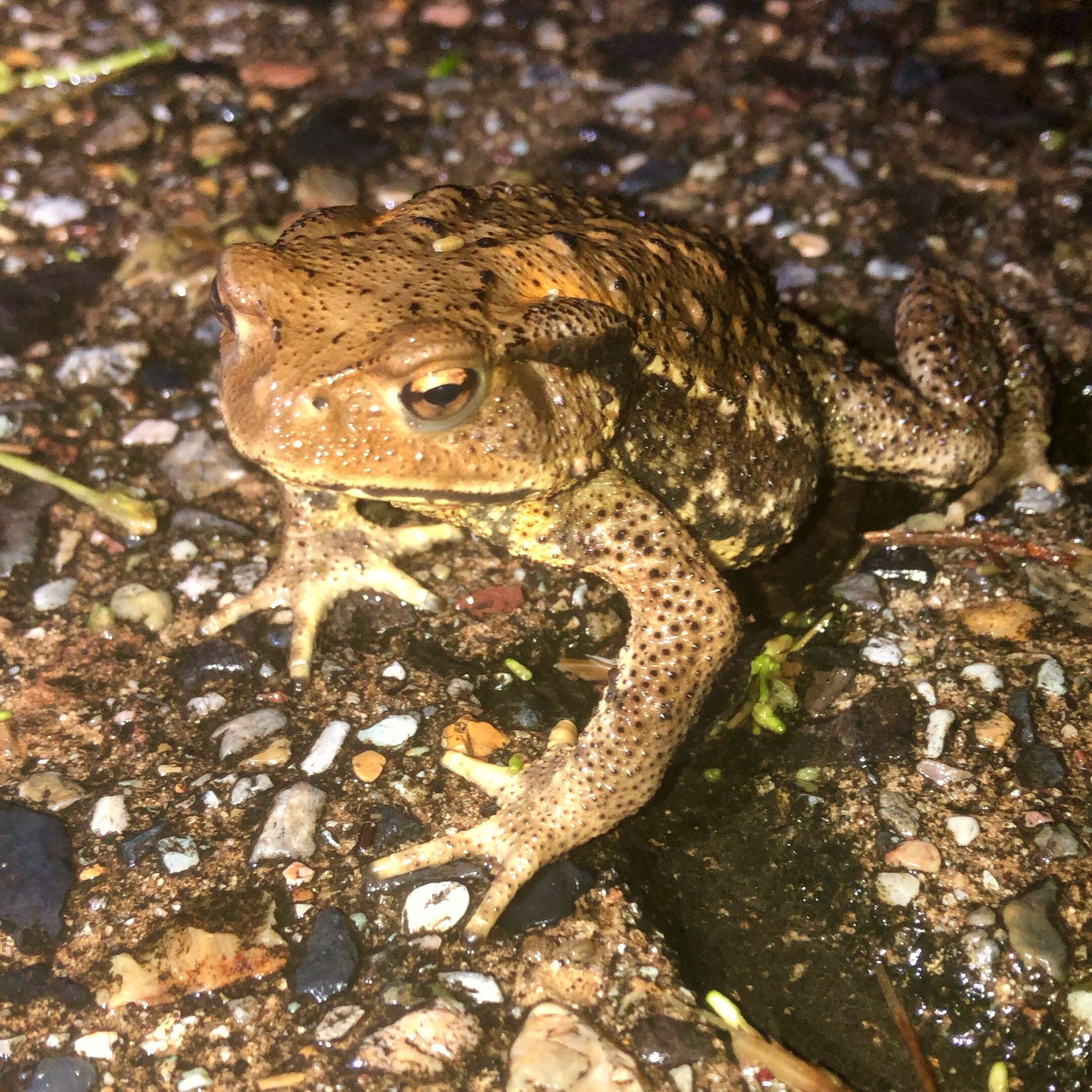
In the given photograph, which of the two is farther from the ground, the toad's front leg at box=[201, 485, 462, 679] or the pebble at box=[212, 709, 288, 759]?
the toad's front leg at box=[201, 485, 462, 679]

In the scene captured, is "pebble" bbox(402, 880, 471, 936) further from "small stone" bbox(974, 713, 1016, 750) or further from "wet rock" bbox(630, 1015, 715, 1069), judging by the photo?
"small stone" bbox(974, 713, 1016, 750)

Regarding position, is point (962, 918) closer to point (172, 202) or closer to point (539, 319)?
point (539, 319)

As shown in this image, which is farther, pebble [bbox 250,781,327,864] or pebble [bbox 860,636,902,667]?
Answer: pebble [bbox 860,636,902,667]

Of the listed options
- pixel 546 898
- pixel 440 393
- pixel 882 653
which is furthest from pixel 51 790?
pixel 882 653

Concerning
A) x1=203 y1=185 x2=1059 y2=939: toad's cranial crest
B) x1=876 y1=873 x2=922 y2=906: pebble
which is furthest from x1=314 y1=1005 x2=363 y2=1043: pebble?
x1=876 y1=873 x2=922 y2=906: pebble

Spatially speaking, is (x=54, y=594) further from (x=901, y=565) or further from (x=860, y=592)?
(x=901, y=565)

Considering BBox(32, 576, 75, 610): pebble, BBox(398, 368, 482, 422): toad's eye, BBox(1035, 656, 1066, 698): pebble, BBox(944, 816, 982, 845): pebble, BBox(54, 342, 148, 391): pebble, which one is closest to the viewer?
BBox(398, 368, 482, 422): toad's eye

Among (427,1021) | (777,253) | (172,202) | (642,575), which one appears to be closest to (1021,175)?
(777,253)
